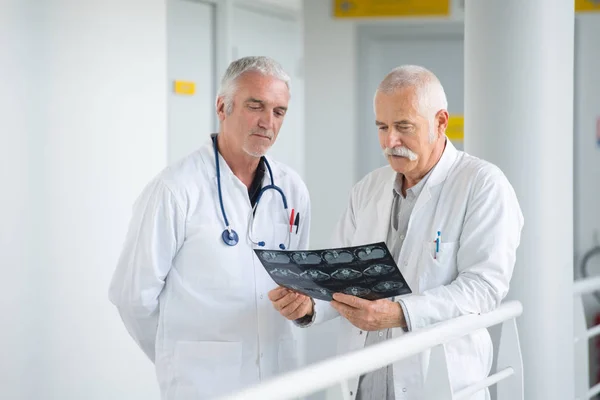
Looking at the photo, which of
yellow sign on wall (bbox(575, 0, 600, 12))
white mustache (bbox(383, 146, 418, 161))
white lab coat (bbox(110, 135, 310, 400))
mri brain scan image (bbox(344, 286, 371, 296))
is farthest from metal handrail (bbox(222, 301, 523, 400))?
yellow sign on wall (bbox(575, 0, 600, 12))

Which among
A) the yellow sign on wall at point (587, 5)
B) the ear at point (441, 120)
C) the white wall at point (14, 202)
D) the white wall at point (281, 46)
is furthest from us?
the yellow sign on wall at point (587, 5)

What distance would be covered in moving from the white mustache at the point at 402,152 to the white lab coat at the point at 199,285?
1.32 ft

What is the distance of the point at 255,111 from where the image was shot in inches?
79.7

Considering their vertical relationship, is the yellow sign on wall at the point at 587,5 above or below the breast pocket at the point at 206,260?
above

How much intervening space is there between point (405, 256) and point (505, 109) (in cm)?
85

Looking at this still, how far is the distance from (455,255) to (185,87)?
2.10m

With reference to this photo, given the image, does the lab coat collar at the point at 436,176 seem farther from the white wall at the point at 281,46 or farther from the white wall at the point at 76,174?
the white wall at the point at 281,46

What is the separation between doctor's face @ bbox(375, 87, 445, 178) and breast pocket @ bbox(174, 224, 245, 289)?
46 centimetres

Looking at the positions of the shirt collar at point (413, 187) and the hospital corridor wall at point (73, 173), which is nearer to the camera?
the shirt collar at point (413, 187)

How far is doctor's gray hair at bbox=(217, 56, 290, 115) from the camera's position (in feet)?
6.66

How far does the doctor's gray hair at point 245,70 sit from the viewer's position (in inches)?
80.0

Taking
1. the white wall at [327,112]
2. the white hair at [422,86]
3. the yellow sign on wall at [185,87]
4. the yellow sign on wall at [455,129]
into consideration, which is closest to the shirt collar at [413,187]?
the white hair at [422,86]

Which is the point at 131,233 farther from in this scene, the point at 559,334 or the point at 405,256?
the point at 559,334

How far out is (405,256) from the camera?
193 centimetres
